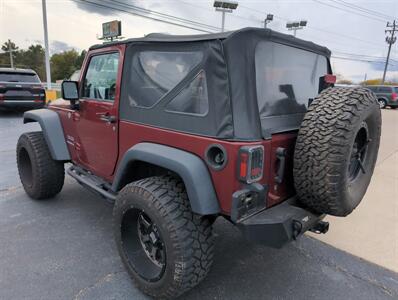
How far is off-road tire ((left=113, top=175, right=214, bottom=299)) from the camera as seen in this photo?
2.04 meters

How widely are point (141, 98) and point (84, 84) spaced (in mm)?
1193

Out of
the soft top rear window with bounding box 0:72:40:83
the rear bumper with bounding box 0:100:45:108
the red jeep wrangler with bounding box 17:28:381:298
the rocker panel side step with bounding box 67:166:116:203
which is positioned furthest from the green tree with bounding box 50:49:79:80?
the red jeep wrangler with bounding box 17:28:381:298

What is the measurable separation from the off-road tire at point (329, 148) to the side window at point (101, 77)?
1.77m

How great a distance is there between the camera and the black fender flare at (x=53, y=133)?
3631 mm

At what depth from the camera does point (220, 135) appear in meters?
2.00

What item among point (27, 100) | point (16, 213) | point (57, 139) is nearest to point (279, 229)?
point (57, 139)

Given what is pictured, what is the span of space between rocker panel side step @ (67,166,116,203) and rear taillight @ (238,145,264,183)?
1435 millimetres

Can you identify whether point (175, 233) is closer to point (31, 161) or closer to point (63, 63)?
point (31, 161)

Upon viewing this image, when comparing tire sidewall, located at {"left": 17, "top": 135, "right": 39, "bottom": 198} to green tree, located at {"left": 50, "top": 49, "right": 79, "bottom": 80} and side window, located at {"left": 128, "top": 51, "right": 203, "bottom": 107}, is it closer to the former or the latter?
side window, located at {"left": 128, "top": 51, "right": 203, "bottom": 107}

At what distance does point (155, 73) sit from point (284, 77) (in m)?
1.03

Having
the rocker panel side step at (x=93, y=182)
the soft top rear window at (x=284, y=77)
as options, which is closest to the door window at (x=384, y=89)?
the soft top rear window at (x=284, y=77)

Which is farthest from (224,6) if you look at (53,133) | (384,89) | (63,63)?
(63,63)

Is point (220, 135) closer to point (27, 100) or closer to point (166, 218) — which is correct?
point (166, 218)

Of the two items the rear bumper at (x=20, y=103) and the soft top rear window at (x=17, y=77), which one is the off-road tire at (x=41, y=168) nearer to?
the rear bumper at (x=20, y=103)
